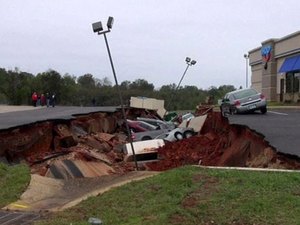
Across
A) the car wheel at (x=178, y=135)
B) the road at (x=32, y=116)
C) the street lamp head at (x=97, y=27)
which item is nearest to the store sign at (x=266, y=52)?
the road at (x=32, y=116)

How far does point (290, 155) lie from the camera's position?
34.9 ft

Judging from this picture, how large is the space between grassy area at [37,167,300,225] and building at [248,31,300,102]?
41.4 metres

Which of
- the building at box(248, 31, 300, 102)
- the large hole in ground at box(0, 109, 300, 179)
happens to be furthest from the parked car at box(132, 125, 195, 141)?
the building at box(248, 31, 300, 102)

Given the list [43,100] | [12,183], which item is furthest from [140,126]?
[43,100]

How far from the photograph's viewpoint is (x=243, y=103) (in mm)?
28297

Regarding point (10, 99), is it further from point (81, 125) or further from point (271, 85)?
point (81, 125)

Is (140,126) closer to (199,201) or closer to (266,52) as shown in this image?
(199,201)

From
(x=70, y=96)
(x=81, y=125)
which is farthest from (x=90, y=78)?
(x=81, y=125)

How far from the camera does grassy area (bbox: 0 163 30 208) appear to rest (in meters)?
8.98

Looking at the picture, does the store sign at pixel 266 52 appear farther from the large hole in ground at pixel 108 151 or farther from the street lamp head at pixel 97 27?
the street lamp head at pixel 97 27

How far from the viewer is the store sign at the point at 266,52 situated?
58519 millimetres

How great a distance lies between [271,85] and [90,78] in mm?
54192

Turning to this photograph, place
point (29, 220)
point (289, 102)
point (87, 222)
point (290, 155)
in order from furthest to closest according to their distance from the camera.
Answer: point (289, 102), point (290, 155), point (29, 220), point (87, 222)

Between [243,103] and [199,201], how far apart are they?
21653 millimetres
